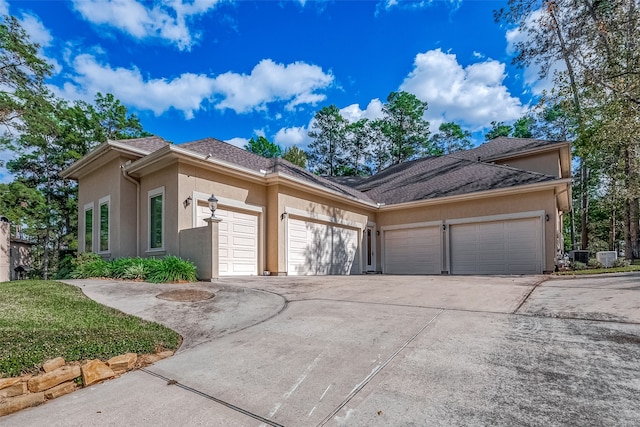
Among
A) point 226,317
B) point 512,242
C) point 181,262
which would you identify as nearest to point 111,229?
point 181,262

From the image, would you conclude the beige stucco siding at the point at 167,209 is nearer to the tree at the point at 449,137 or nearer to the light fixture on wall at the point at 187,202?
the light fixture on wall at the point at 187,202

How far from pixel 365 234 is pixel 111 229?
31.5 ft

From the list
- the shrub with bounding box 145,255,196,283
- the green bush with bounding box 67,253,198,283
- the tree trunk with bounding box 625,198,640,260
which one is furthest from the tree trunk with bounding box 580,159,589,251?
the green bush with bounding box 67,253,198,283

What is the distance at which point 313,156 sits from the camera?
114 feet

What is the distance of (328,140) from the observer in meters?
34.3

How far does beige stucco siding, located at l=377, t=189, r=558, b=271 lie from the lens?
11.5 m

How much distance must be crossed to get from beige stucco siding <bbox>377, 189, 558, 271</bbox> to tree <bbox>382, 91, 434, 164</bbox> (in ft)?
62.0

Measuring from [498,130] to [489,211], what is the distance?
87.8ft

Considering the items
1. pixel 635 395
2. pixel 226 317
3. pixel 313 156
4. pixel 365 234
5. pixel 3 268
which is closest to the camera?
pixel 635 395

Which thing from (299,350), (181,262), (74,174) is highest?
(74,174)

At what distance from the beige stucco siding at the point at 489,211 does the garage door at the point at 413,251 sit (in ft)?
1.64

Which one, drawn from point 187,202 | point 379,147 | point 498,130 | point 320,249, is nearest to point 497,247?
point 320,249

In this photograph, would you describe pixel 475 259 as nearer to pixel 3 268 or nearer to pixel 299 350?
pixel 299 350

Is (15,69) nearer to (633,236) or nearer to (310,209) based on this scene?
(310,209)
